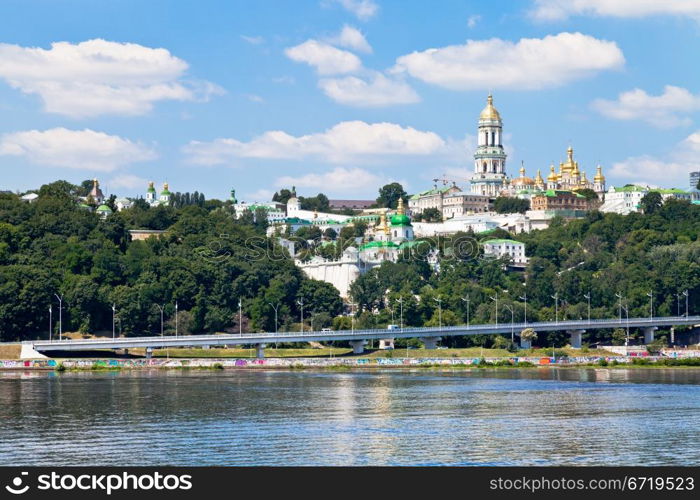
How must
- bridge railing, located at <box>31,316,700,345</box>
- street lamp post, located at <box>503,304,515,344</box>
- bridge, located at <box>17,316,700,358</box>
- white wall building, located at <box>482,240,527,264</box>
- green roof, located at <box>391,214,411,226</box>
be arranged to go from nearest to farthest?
bridge, located at <box>17,316,700,358</box>
bridge railing, located at <box>31,316,700,345</box>
street lamp post, located at <box>503,304,515,344</box>
white wall building, located at <box>482,240,527,264</box>
green roof, located at <box>391,214,411,226</box>

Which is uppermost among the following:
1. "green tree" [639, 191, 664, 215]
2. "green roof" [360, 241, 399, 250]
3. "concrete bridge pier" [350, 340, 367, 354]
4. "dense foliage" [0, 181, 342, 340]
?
"green tree" [639, 191, 664, 215]

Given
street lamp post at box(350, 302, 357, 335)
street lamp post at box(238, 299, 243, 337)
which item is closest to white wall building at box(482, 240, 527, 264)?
street lamp post at box(350, 302, 357, 335)

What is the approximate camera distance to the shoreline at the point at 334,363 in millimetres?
101562

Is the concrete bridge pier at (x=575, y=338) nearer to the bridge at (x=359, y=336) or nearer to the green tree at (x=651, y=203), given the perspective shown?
the bridge at (x=359, y=336)

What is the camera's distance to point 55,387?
83.8 m

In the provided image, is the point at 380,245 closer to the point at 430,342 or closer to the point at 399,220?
the point at 399,220

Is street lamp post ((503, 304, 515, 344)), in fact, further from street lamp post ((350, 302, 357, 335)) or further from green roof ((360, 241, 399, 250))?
green roof ((360, 241, 399, 250))

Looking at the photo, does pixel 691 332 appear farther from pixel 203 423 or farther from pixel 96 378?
pixel 203 423

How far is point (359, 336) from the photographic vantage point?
111188 mm

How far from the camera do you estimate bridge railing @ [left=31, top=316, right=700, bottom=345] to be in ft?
352

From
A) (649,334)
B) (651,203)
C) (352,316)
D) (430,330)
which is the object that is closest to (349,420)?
(430,330)

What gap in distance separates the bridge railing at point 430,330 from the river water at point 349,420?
12.7 meters

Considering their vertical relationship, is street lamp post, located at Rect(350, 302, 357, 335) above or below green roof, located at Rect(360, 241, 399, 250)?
below

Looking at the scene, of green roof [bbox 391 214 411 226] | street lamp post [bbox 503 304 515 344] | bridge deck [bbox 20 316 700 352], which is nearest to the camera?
bridge deck [bbox 20 316 700 352]
